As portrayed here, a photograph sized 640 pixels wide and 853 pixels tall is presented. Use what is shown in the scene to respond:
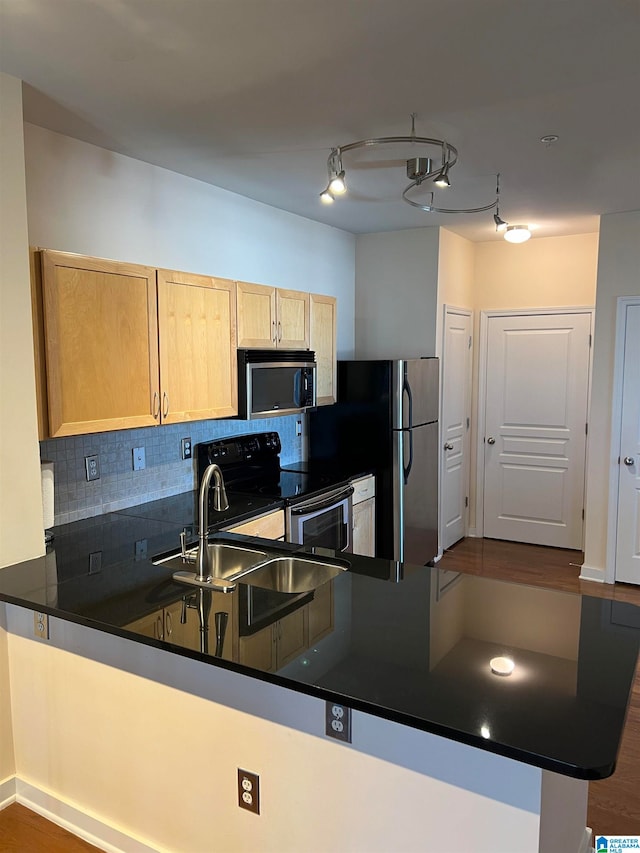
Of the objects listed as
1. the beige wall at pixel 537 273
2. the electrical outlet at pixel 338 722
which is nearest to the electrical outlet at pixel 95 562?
the electrical outlet at pixel 338 722

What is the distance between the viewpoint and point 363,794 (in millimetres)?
1639

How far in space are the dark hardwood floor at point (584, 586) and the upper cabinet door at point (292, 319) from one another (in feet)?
7.42

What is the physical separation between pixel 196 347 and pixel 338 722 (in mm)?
1899

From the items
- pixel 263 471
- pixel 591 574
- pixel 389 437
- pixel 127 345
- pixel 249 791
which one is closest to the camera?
pixel 249 791

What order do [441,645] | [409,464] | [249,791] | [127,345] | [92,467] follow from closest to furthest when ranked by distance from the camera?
[441,645] → [249,791] → [127,345] → [92,467] → [409,464]

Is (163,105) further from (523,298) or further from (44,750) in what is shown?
(523,298)

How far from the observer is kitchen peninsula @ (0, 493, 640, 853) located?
1.42 m

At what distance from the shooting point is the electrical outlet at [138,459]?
3170mm

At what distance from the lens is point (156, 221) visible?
10.6 ft

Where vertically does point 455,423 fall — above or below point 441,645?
above

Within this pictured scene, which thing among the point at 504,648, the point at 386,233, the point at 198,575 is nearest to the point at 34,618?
the point at 198,575

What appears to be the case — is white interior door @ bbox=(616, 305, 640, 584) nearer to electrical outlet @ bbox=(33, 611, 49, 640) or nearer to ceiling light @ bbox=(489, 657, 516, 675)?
ceiling light @ bbox=(489, 657, 516, 675)

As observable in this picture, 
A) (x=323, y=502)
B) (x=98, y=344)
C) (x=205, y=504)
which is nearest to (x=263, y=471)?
(x=323, y=502)

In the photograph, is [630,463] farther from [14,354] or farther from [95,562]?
[14,354]
